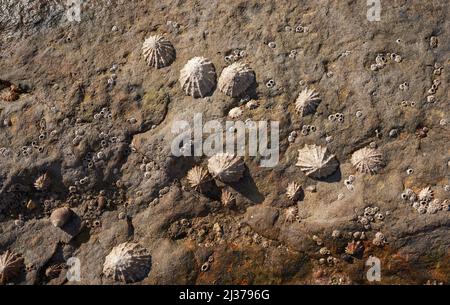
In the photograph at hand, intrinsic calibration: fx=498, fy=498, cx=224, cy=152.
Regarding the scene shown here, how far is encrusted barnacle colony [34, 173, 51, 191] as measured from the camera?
5.40 m

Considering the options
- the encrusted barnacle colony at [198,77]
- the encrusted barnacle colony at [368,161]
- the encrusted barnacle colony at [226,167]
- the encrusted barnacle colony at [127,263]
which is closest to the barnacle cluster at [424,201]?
the encrusted barnacle colony at [368,161]

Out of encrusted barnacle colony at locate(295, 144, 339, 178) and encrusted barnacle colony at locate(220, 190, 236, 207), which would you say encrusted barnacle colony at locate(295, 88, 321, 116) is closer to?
encrusted barnacle colony at locate(295, 144, 339, 178)

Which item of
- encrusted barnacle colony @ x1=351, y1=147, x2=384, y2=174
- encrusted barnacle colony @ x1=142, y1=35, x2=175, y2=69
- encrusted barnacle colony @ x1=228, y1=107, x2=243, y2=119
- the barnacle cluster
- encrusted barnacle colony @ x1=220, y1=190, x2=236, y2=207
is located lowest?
the barnacle cluster

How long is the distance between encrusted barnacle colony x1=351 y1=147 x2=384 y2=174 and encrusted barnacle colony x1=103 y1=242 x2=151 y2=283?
93.5 inches

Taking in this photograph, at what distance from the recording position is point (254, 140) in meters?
5.34

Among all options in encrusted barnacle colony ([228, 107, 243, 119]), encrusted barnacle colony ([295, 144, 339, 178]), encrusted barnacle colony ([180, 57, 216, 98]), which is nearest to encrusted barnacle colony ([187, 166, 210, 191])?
encrusted barnacle colony ([228, 107, 243, 119])

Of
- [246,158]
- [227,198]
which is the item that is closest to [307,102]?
[246,158]

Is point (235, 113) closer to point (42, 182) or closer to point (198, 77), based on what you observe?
point (198, 77)

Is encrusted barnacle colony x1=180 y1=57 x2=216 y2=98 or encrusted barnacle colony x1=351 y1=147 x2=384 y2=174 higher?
encrusted barnacle colony x1=180 y1=57 x2=216 y2=98

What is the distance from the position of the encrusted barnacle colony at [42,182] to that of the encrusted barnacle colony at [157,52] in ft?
5.56

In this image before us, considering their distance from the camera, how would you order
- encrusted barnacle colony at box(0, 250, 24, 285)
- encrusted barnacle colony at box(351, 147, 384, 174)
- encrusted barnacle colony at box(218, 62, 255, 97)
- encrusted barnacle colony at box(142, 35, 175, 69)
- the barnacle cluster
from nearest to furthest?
1. the barnacle cluster
2. encrusted barnacle colony at box(351, 147, 384, 174)
3. encrusted barnacle colony at box(0, 250, 24, 285)
4. encrusted barnacle colony at box(218, 62, 255, 97)
5. encrusted barnacle colony at box(142, 35, 175, 69)

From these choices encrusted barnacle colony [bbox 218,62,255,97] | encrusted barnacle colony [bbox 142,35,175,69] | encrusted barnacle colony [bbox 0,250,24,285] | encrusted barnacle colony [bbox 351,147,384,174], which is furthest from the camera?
encrusted barnacle colony [bbox 142,35,175,69]

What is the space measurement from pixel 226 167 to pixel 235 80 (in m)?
0.96

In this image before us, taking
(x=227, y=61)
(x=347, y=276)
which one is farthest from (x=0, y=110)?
(x=347, y=276)
